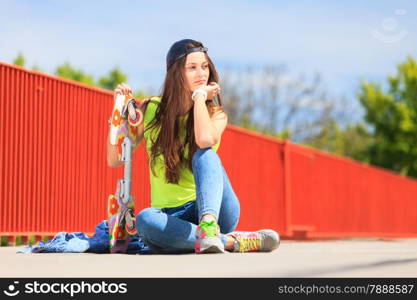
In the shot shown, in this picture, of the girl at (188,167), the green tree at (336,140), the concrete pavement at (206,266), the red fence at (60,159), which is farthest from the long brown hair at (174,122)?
the green tree at (336,140)

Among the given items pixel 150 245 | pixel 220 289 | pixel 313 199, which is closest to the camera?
pixel 220 289

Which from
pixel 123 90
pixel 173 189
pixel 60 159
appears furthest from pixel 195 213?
pixel 60 159

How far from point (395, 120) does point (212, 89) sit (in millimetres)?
28765

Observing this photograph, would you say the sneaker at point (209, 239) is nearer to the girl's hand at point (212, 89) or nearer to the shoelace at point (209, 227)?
the shoelace at point (209, 227)

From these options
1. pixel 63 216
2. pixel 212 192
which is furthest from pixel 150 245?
pixel 63 216

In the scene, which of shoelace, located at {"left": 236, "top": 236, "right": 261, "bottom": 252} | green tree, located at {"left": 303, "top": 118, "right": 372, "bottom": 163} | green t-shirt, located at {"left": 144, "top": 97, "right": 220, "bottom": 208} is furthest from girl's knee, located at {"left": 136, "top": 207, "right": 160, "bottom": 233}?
green tree, located at {"left": 303, "top": 118, "right": 372, "bottom": 163}

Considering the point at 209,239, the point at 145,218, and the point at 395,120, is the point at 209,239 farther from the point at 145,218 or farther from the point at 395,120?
the point at 395,120

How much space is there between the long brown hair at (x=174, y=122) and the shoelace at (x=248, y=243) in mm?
483

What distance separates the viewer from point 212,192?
425 centimetres

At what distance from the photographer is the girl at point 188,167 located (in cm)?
430

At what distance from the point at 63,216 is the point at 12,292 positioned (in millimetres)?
5522

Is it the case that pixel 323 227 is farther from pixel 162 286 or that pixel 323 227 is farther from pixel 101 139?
pixel 162 286

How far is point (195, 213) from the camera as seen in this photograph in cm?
458

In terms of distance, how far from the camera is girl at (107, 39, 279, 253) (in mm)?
4301
